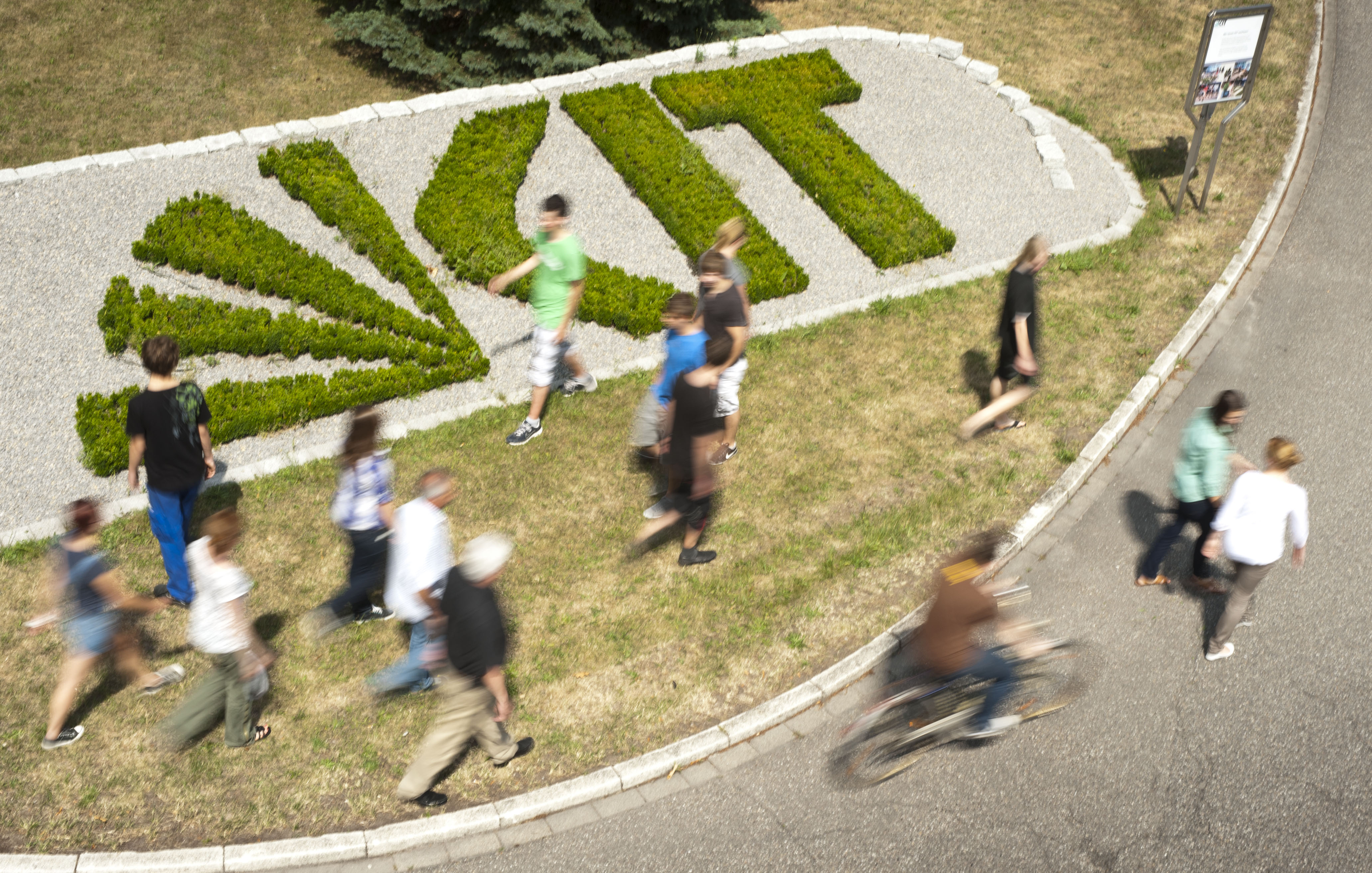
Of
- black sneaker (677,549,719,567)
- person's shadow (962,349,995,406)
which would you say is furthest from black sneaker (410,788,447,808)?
person's shadow (962,349,995,406)

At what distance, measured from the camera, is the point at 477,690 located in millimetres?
6109

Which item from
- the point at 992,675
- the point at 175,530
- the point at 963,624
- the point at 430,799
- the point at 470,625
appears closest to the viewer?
the point at 470,625

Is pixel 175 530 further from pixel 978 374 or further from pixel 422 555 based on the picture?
pixel 978 374

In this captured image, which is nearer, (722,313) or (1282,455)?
(1282,455)

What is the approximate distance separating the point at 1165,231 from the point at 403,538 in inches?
402

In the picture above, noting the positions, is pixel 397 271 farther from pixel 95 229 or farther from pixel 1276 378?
pixel 1276 378

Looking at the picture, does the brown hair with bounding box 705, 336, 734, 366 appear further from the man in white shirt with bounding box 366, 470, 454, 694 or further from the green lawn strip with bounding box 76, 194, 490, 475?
the green lawn strip with bounding box 76, 194, 490, 475

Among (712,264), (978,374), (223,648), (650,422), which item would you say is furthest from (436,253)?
(223,648)

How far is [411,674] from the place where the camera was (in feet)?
22.7

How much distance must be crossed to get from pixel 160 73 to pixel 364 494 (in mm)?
12781

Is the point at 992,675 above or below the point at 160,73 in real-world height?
above

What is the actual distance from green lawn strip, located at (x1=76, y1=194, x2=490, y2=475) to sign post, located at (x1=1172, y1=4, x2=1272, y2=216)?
880 centimetres

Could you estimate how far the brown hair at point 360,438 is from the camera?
6637mm

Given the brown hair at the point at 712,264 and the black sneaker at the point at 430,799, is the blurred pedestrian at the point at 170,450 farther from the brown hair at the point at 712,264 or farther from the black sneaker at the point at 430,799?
the brown hair at the point at 712,264
